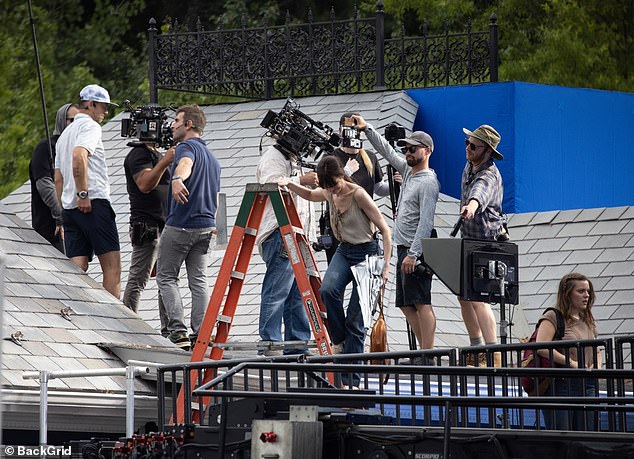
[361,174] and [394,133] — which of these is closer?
[394,133]

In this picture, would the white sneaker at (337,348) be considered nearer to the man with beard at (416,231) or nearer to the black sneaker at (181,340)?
the man with beard at (416,231)

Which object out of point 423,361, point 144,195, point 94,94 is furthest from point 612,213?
point 423,361

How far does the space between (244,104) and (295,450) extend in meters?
11.2

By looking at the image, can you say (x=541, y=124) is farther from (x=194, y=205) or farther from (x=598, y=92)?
(x=194, y=205)

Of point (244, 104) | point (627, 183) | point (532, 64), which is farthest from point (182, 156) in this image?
point (532, 64)

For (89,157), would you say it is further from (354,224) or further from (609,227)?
(609,227)

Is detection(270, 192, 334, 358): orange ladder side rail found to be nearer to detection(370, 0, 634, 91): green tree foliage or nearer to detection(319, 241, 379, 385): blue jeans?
detection(319, 241, 379, 385): blue jeans

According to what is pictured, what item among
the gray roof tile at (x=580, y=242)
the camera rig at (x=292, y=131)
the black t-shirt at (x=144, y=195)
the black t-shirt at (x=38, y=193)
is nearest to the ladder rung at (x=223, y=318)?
the camera rig at (x=292, y=131)

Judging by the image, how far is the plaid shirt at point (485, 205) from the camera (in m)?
11.6

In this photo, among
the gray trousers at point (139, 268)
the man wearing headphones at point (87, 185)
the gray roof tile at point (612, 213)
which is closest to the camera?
the man wearing headphones at point (87, 185)

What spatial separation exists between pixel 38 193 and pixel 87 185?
1.26m

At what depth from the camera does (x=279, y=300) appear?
12.1 m

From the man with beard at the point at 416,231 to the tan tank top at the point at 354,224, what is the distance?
9.8 inches

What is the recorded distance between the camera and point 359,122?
1238cm
